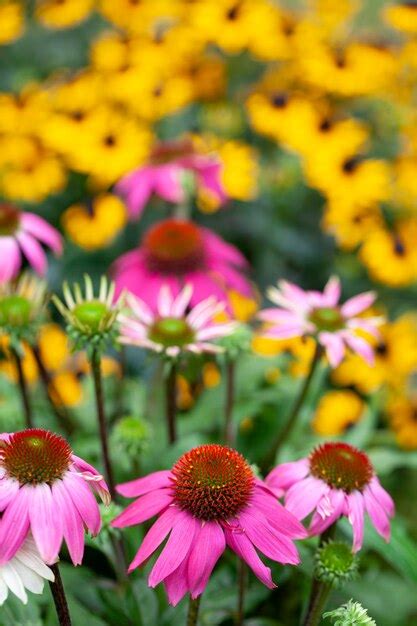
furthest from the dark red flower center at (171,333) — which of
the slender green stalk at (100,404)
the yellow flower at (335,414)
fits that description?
the yellow flower at (335,414)

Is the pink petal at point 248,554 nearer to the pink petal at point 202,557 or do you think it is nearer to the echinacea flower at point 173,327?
the pink petal at point 202,557

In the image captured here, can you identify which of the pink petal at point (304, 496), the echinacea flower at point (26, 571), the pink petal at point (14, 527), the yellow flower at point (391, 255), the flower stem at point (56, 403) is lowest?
the yellow flower at point (391, 255)

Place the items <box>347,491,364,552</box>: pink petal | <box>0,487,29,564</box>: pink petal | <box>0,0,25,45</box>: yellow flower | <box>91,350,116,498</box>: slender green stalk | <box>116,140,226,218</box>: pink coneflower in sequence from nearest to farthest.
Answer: <box>0,487,29,564</box>: pink petal → <box>347,491,364,552</box>: pink petal → <box>91,350,116,498</box>: slender green stalk → <box>116,140,226,218</box>: pink coneflower → <box>0,0,25,45</box>: yellow flower

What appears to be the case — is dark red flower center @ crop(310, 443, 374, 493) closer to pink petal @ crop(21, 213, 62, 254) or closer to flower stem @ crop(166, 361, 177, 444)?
flower stem @ crop(166, 361, 177, 444)

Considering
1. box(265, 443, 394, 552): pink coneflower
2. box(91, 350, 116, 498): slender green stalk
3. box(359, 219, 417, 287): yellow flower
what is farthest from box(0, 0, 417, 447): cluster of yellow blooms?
box(265, 443, 394, 552): pink coneflower

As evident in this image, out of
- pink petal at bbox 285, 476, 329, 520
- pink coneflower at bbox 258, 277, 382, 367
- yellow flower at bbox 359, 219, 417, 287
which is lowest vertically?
yellow flower at bbox 359, 219, 417, 287

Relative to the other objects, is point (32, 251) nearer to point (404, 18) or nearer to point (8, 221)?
point (8, 221)
